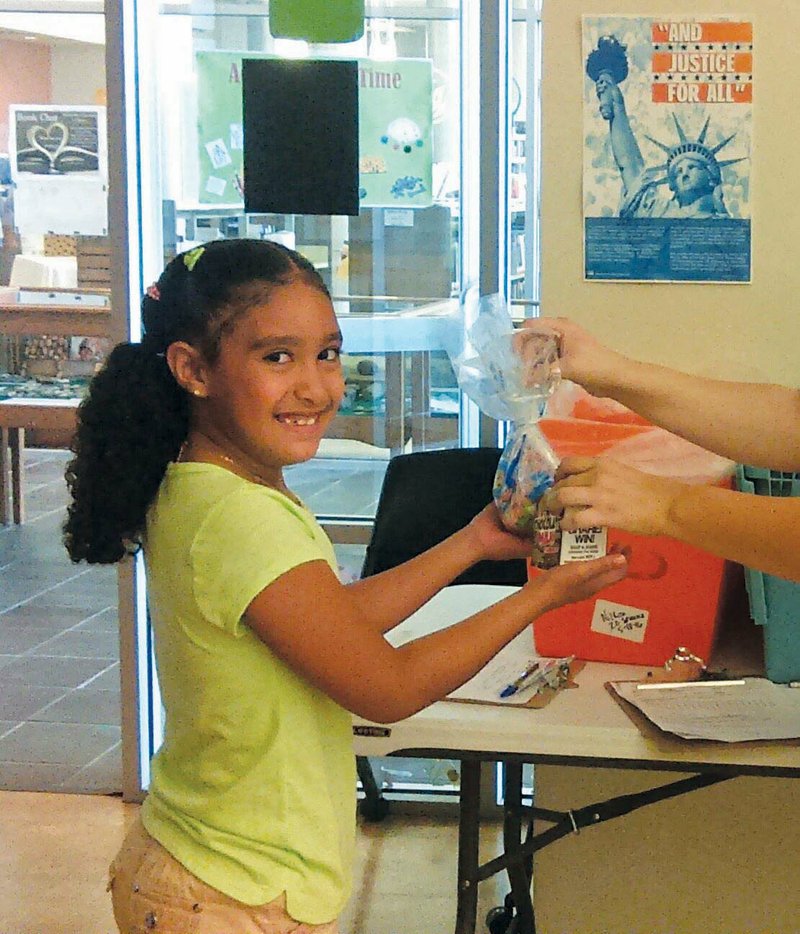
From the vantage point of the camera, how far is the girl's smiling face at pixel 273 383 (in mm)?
1552

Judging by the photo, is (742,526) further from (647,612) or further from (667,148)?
(667,148)

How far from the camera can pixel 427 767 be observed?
385 cm

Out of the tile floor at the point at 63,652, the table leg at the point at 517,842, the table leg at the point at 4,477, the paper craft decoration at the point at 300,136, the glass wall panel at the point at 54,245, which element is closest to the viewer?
the table leg at the point at 517,842

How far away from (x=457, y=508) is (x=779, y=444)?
1227 mm

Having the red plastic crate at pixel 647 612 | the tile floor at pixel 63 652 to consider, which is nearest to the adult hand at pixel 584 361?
the red plastic crate at pixel 647 612

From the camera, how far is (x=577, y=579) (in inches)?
65.4

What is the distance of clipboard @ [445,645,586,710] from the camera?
6.23 feet

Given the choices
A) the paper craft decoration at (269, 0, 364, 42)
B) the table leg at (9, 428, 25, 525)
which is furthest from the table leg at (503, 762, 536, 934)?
the table leg at (9, 428, 25, 525)

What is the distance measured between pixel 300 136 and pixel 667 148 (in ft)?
3.80

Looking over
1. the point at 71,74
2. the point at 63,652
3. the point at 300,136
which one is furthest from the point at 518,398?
the point at 71,74

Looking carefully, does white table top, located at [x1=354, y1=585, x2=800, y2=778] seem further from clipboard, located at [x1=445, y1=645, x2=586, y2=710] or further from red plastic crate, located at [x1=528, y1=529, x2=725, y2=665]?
red plastic crate, located at [x1=528, y1=529, x2=725, y2=665]

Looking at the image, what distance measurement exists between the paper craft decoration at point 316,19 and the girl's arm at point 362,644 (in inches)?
80.8

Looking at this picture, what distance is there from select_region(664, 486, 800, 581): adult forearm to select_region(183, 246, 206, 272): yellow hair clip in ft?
2.11

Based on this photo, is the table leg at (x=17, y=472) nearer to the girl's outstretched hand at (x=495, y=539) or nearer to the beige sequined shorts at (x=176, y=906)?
the girl's outstretched hand at (x=495, y=539)
